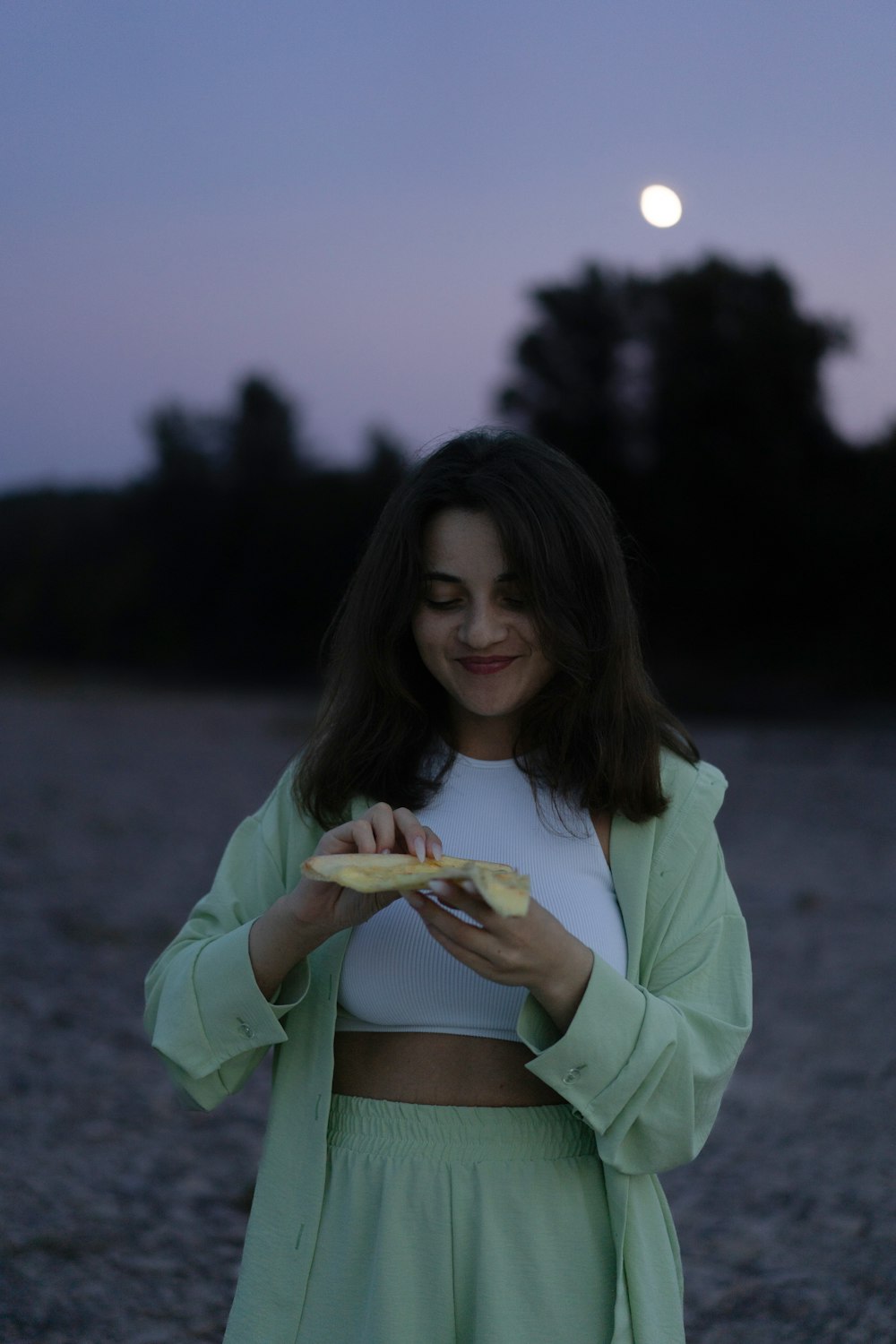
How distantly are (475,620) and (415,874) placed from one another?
23.0 inches

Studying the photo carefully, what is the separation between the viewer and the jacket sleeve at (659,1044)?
210cm

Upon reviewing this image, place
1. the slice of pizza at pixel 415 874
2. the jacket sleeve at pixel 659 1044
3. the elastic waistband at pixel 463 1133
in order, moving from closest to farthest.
Answer: the slice of pizza at pixel 415 874
the jacket sleeve at pixel 659 1044
the elastic waistband at pixel 463 1133

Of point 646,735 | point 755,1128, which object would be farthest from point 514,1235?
point 755,1128

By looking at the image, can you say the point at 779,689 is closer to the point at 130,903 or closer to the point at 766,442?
the point at 766,442

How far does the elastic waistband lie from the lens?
2289 millimetres

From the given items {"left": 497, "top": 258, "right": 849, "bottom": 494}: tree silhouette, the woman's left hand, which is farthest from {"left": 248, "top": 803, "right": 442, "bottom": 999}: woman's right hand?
{"left": 497, "top": 258, "right": 849, "bottom": 494}: tree silhouette

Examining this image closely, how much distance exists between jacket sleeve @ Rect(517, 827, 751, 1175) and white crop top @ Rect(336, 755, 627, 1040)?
130 millimetres

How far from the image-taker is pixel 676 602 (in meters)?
32.2

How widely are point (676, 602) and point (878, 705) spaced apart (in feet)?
19.0

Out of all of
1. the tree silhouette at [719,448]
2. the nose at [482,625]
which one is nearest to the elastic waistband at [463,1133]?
the nose at [482,625]

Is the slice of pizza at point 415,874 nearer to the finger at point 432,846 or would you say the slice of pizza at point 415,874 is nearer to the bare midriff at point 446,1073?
the finger at point 432,846

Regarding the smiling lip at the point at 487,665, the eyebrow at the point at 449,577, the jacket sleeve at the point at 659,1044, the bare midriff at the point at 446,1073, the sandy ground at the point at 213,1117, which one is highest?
the eyebrow at the point at 449,577

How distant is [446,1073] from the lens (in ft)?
7.67

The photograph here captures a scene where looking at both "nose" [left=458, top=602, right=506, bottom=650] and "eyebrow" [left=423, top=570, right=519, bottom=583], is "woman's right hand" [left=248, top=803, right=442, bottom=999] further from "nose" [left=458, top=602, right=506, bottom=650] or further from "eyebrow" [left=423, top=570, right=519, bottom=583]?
"eyebrow" [left=423, top=570, right=519, bottom=583]
